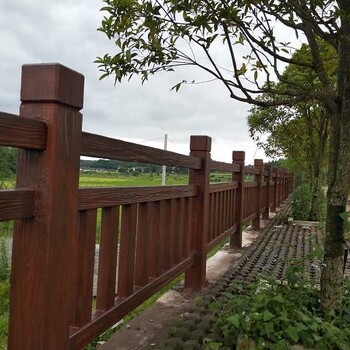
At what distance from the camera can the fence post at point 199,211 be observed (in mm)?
3672

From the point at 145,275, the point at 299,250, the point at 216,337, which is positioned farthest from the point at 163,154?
the point at 299,250

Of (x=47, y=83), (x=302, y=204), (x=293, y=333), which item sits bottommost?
(x=293, y=333)

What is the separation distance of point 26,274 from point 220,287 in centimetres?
244

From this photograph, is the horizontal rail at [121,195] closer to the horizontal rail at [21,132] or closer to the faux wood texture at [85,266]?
the faux wood texture at [85,266]

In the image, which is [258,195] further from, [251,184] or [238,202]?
[238,202]

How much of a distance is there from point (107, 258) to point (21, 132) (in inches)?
37.3

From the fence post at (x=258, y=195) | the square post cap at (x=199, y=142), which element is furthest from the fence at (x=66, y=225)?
the fence post at (x=258, y=195)

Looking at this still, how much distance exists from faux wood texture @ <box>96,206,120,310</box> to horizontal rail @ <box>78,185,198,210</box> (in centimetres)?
7

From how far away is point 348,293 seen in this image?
285cm

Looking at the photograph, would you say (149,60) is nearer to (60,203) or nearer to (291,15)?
(291,15)

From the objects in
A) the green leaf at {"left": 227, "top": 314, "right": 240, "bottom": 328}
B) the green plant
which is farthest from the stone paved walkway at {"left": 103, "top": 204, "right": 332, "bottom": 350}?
the green leaf at {"left": 227, "top": 314, "right": 240, "bottom": 328}

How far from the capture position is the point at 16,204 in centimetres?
138

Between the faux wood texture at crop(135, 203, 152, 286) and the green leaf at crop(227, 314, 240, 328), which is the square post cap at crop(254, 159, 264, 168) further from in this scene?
the green leaf at crop(227, 314, 240, 328)

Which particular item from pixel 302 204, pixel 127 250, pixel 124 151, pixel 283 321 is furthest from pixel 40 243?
pixel 302 204
